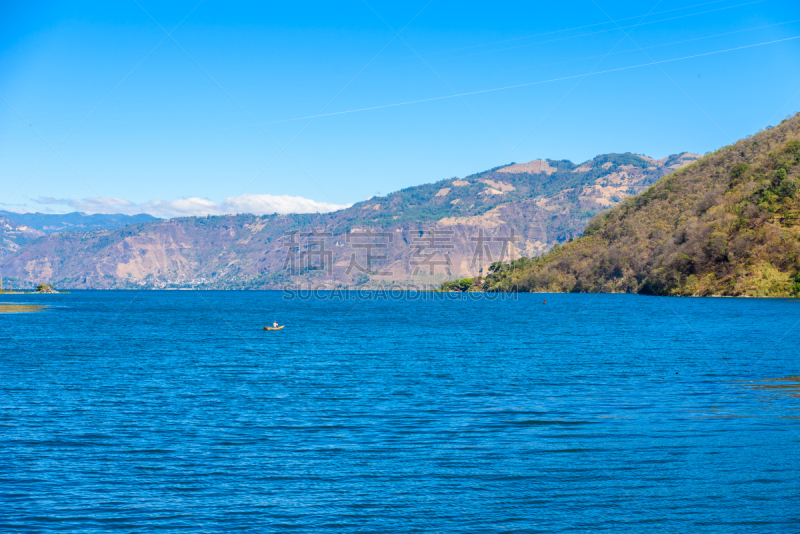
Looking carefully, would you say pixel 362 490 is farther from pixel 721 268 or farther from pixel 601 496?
pixel 721 268

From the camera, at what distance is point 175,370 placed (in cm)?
4588

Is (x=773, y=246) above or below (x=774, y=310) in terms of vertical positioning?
above

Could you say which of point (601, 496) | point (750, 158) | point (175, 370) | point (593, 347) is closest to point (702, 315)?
point (593, 347)

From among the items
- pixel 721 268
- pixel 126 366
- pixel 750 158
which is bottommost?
pixel 126 366

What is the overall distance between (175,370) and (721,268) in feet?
479

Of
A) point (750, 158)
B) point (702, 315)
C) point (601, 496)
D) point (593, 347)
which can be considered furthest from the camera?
point (750, 158)

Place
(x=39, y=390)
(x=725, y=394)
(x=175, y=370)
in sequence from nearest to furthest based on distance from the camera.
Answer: (x=725, y=394) < (x=39, y=390) < (x=175, y=370)

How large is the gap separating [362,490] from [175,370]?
103 feet

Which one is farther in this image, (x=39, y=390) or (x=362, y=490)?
(x=39, y=390)

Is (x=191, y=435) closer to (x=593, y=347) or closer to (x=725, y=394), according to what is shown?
(x=725, y=394)

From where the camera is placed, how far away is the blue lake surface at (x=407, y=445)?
16.7 meters

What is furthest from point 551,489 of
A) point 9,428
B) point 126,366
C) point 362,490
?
point 126,366

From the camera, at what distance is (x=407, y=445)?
23312 millimetres

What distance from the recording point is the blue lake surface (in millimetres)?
16703
